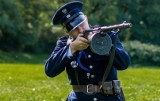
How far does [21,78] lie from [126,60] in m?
11.3

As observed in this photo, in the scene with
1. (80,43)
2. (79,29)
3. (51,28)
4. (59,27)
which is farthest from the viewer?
(51,28)

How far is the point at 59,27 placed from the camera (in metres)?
50.8

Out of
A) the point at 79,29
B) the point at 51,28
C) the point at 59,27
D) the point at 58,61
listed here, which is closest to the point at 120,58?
the point at 79,29

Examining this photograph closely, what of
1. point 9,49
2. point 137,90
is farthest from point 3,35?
point 137,90

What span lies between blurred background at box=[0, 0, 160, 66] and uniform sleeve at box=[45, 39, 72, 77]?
1484 inches

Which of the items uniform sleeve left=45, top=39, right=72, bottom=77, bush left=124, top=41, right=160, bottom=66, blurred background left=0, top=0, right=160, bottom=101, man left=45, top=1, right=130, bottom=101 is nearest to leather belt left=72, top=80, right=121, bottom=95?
man left=45, top=1, right=130, bottom=101

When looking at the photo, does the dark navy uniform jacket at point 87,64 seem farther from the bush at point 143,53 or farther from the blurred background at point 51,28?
the bush at point 143,53

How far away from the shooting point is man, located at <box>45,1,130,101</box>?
4871mm

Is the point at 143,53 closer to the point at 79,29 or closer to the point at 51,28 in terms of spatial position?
the point at 51,28

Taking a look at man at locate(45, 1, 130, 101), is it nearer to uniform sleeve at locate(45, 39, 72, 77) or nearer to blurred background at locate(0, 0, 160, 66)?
uniform sleeve at locate(45, 39, 72, 77)

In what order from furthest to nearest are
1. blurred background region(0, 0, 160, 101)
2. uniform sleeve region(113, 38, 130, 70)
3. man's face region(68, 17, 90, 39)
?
1. blurred background region(0, 0, 160, 101)
2. uniform sleeve region(113, 38, 130, 70)
3. man's face region(68, 17, 90, 39)

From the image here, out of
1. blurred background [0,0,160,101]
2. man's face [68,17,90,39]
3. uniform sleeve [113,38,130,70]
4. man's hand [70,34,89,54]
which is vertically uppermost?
Answer: blurred background [0,0,160,101]

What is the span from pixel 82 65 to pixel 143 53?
140ft

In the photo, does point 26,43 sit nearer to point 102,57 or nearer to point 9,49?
point 9,49
